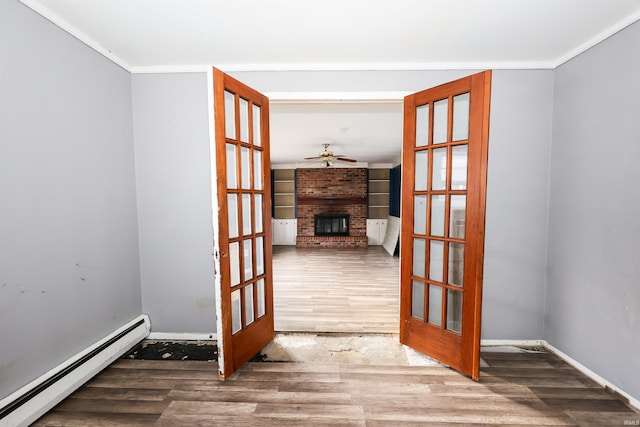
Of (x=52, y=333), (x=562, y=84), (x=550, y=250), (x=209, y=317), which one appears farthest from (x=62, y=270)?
(x=562, y=84)

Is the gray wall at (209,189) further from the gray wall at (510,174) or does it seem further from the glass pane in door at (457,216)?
the glass pane in door at (457,216)

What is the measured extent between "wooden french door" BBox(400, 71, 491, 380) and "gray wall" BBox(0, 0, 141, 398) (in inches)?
94.7

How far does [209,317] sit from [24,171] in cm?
168

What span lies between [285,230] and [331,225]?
4.70 feet

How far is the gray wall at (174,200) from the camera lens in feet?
7.98

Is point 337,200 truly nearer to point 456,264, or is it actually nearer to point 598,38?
point 456,264

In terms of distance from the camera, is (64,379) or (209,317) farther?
(209,317)

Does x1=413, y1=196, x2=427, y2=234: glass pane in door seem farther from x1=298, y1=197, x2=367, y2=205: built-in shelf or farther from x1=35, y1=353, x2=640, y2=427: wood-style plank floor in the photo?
x1=298, y1=197, x2=367, y2=205: built-in shelf

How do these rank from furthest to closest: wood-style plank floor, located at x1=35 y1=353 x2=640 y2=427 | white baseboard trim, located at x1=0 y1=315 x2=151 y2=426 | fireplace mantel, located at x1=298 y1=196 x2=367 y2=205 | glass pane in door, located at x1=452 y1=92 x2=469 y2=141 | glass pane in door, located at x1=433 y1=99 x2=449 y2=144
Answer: fireplace mantel, located at x1=298 y1=196 x2=367 y2=205 < glass pane in door, located at x1=433 y1=99 x2=449 y2=144 < glass pane in door, located at x1=452 y1=92 x2=469 y2=141 < wood-style plank floor, located at x1=35 y1=353 x2=640 y2=427 < white baseboard trim, located at x1=0 y1=315 x2=151 y2=426

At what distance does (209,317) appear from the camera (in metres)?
2.52

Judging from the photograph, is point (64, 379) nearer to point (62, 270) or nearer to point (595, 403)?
point (62, 270)

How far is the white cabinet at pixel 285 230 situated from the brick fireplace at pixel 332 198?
8.2 inches

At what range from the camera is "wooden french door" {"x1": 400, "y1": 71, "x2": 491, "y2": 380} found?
1.89m

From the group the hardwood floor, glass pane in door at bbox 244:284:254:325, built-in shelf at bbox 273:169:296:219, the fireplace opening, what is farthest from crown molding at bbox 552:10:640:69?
built-in shelf at bbox 273:169:296:219
